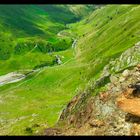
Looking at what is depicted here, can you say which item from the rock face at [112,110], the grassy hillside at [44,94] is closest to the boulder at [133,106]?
the rock face at [112,110]

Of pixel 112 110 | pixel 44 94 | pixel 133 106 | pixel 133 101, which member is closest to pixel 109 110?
pixel 112 110

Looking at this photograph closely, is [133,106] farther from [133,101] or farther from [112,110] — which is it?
[112,110]

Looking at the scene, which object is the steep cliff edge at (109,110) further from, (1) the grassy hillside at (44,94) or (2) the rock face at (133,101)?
(1) the grassy hillside at (44,94)

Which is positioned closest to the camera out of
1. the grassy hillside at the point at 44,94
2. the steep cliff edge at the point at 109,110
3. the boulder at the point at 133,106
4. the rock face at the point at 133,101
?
the boulder at the point at 133,106

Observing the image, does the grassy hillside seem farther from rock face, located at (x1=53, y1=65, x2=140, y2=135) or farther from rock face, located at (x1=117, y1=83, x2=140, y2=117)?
rock face, located at (x1=117, y1=83, x2=140, y2=117)

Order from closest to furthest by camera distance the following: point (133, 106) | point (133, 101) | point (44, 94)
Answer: point (133, 106), point (133, 101), point (44, 94)

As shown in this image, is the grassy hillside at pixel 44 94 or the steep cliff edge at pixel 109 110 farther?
the grassy hillside at pixel 44 94

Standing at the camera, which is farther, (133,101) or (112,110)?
(112,110)

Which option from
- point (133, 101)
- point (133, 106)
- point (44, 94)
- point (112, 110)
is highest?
point (44, 94)

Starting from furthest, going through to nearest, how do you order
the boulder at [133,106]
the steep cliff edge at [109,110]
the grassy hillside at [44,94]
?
the grassy hillside at [44,94] < the steep cliff edge at [109,110] < the boulder at [133,106]

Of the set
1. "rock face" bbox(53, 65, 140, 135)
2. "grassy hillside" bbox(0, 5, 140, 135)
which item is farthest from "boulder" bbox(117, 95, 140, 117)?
"grassy hillside" bbox(0, 5, 140, 135)

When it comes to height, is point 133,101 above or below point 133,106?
above

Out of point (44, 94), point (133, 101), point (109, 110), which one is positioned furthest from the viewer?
point (44, 94)
